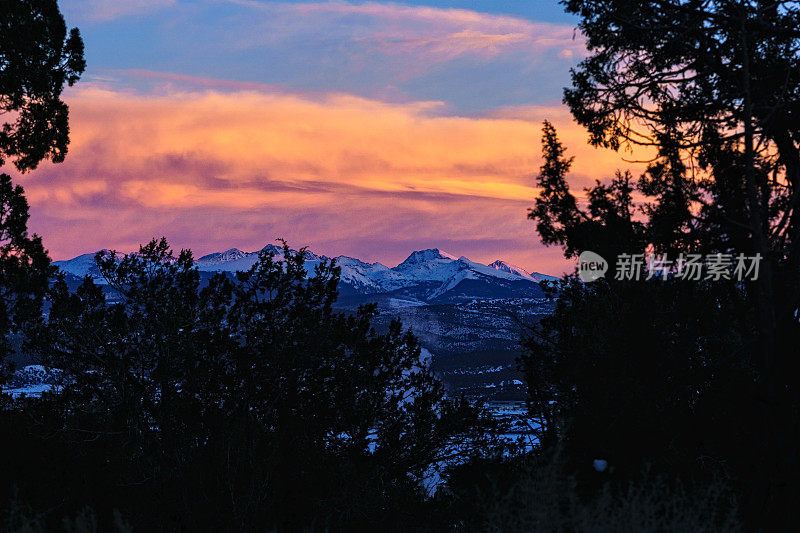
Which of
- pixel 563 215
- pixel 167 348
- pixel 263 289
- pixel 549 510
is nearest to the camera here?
pixel 549 510

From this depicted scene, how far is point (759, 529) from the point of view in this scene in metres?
8.88

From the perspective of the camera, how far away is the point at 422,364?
20094 millimetres

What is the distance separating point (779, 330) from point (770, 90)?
4230 millimetres

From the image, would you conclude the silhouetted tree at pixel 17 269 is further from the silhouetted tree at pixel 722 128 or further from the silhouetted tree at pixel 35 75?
the silhouetted tree at pixel 722 128

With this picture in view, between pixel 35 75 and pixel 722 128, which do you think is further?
pixel 35 75

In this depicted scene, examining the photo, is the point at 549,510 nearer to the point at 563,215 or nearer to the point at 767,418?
the point at 767,418

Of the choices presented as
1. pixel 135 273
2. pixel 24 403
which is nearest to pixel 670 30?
pixel 135 273

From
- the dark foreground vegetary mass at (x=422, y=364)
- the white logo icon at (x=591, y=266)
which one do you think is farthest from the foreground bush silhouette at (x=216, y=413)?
the white logo icon at (x=591, y=266)

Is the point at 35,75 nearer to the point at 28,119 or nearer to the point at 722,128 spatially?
the point at 28,119

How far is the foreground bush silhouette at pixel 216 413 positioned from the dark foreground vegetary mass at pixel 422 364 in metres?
0.06

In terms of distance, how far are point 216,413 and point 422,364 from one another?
21.8 feet

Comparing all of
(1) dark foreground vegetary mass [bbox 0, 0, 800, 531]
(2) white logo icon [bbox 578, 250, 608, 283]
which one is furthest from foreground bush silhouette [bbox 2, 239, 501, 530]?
(2) white logo icon [bbox 578, 250, 608, 283]

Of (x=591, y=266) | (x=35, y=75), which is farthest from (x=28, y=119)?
(x=591, y=266)

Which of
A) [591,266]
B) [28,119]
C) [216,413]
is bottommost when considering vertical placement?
[216,413]
